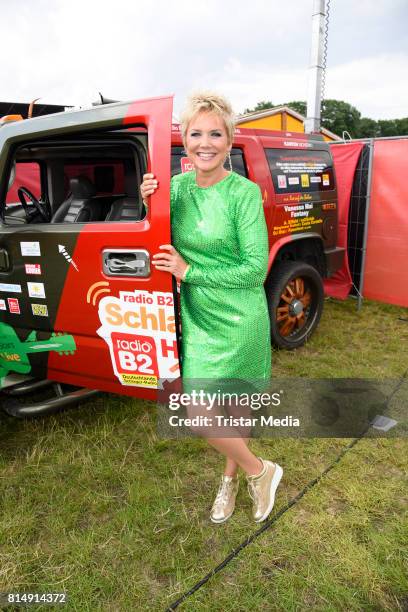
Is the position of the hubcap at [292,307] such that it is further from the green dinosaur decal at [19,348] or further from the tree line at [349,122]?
the tree line at [349,122]

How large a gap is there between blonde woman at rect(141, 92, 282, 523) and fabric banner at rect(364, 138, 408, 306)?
3721mm

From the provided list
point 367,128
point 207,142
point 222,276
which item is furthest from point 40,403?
point 367,128

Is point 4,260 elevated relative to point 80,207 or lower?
lower

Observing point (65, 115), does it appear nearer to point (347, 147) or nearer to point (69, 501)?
point (69, 501)

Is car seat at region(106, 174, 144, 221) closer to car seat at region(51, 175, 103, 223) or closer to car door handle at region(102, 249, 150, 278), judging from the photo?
car seat at region(51, 175, 103, 223)

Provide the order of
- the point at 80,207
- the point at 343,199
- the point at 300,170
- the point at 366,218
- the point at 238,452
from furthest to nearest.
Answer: the point at 343,199 < the point at 366,218 < the point at 300,170 < the point at 80,207 < the point at 238,452

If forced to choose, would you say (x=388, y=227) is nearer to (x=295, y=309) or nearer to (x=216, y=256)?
(x=295, y=309)

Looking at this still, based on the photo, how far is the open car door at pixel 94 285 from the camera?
1.83 m

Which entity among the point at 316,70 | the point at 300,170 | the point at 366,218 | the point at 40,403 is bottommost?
the point at 40,403

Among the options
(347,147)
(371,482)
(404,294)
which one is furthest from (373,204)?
(371,482)

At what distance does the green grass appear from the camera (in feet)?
5.62

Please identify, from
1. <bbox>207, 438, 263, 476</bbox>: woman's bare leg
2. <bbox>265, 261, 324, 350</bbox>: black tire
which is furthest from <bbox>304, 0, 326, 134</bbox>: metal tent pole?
<bbox>207, 438, 263, 476</bbox>: woman's bare leg

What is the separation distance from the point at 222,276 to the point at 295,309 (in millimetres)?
2404

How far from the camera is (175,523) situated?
2.04 metres
